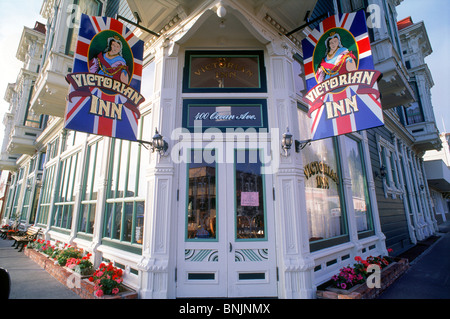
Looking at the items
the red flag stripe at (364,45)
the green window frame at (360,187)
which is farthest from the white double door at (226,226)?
the green window frame at (360,187)

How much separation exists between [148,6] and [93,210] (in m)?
5.51

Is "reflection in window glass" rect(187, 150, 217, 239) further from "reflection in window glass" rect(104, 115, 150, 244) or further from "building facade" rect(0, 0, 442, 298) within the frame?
"reflection in window glass" rect(104, 115, 150, 244)

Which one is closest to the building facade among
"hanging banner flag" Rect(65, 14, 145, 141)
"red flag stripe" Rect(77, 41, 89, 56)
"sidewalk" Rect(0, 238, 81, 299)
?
"hanging banner flag" Rect(65, 14, 145, 141)

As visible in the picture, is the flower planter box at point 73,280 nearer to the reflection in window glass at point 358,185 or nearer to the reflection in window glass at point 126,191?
the reflection in window glass at point 126,191

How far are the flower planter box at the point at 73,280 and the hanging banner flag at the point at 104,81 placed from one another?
2726 mm

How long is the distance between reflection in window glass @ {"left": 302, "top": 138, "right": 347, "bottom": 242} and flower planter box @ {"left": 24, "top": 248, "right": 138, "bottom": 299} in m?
3.65

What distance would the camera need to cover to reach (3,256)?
27.2ft

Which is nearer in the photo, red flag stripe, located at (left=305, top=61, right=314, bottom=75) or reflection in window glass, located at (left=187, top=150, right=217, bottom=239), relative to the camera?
reflection in window glass, located at (left=187, top=150, right=217, bottom=239)

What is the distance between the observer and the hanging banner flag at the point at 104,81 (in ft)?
12.2

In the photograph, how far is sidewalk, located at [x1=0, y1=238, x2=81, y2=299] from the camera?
4.53 m

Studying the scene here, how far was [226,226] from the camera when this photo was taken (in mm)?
4250

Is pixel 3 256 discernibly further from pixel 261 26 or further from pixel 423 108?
pixel 423 108

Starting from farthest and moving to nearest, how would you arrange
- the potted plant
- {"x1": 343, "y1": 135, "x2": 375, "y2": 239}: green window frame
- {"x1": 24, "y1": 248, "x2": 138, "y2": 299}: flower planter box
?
{"x1": 343, "y1": 135, "x2": 375, "y2": 239}: green window frame → the potted plant → {"x1": 24, "y1": 248, "x2": 138, "y2": 299}: flower planter box
